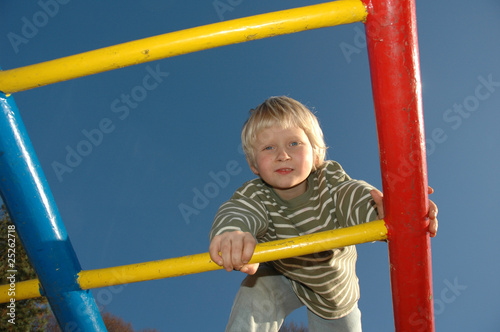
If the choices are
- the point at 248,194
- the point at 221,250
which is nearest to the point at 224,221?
the point at 221,250

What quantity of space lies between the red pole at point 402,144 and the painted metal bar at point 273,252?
5cm

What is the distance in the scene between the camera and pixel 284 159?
4.18 ft

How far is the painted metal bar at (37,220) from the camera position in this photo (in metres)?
0.85

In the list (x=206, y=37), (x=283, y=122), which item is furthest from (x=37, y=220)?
(x=283, y=122)

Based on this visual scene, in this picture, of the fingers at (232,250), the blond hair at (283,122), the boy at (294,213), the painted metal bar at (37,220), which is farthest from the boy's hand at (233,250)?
the blond hair at (283,122)

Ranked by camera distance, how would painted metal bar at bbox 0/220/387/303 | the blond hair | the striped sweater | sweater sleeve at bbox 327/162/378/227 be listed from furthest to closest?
the blond hair
the striped sweater
sweater sleeve at bbox 327/162/378/227
painted metal bar at bbox 0/220/387/303

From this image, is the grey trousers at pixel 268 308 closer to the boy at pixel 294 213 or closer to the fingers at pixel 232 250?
the boy at pixel 294 213

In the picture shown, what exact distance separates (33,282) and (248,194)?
0.65 meters

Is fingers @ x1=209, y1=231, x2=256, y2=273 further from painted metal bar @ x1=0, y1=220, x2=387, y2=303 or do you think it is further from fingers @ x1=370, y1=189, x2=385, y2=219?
fingers @ x1=370, y1=189, x2=385, y2=219

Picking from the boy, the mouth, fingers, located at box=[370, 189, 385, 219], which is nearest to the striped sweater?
the boy

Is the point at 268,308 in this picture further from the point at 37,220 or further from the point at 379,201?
the point at 37,220

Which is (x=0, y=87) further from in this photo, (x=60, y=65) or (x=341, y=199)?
(x=341, y=199)

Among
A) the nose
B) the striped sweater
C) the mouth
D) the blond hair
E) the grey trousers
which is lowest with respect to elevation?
the grey trousers

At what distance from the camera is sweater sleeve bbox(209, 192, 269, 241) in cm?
94
